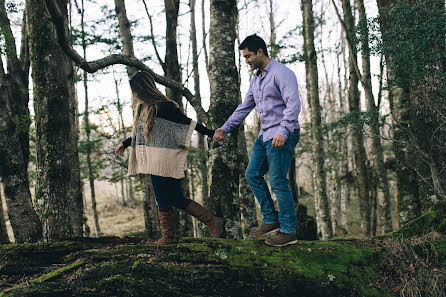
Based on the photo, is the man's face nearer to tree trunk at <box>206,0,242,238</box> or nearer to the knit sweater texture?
the knit sweater texture

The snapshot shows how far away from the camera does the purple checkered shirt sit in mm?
3459

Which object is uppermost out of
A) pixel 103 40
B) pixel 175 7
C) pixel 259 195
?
pixel 103 40

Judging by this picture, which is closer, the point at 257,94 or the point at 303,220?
the point at 257,94

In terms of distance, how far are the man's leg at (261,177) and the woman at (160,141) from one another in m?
0.56

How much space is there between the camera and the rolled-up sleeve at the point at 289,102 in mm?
3436

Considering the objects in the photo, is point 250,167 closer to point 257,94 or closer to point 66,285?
point 257,94

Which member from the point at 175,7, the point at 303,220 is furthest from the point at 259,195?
the point at 303,220

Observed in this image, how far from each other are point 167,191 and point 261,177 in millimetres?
1190

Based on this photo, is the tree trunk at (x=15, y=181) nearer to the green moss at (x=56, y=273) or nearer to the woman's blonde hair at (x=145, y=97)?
the green moss at (x=56, y=273)

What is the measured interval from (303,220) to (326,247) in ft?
29.3

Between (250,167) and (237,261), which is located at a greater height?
(250,167)

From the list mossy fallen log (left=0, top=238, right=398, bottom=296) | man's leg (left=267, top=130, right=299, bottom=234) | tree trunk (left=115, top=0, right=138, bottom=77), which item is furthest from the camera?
tree trunk (left=115, top=0, right=138, bottom=77)

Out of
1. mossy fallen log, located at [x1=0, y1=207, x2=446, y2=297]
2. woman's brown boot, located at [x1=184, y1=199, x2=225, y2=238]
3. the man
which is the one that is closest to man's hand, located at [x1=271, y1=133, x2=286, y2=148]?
the man

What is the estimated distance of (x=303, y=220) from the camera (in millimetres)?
12312
